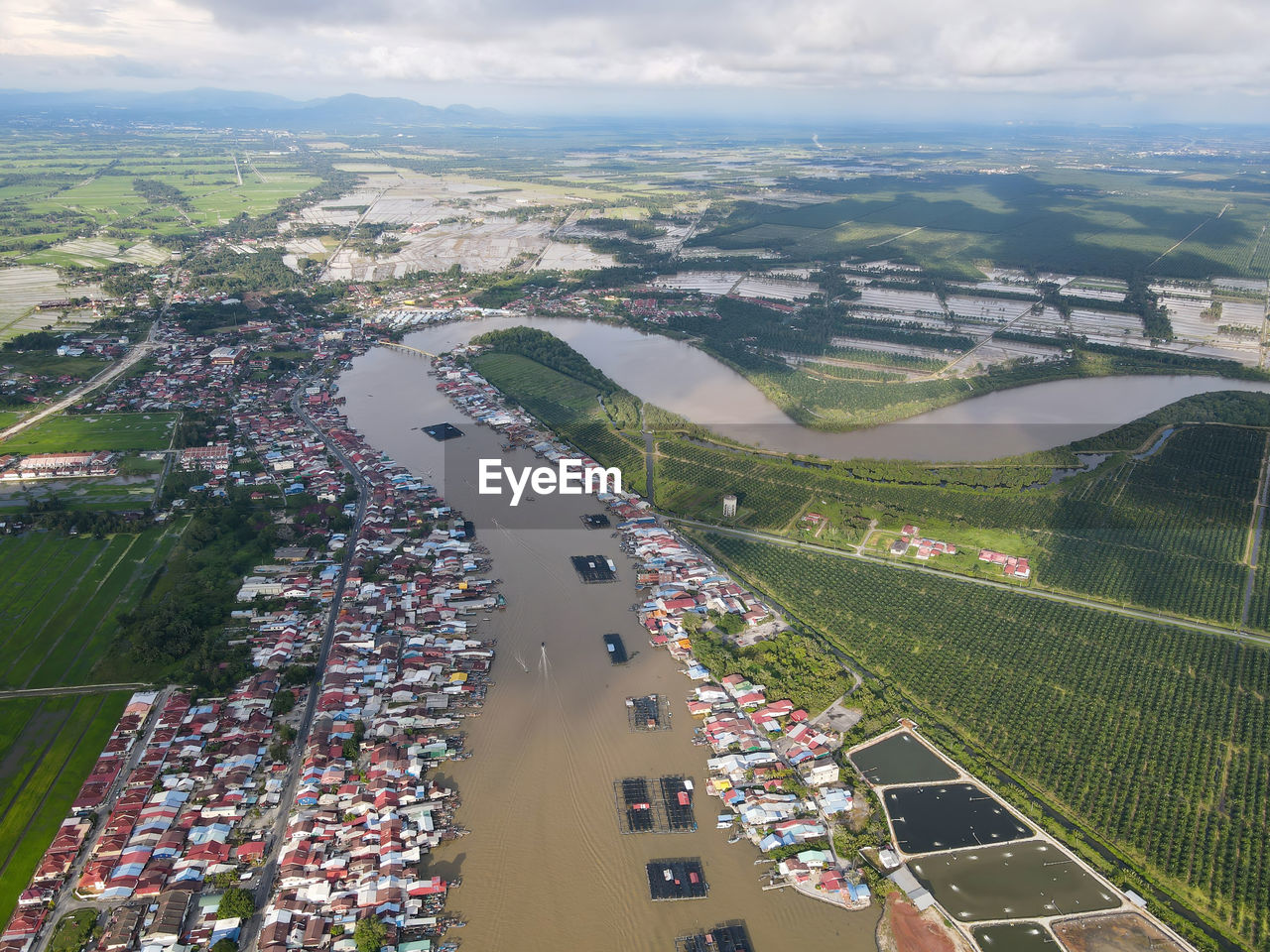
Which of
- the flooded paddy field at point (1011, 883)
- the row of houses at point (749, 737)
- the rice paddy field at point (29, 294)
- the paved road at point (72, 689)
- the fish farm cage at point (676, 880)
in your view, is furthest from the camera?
the rice paddy field at point (29, 294)

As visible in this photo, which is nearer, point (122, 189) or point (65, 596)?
point (65, 596)

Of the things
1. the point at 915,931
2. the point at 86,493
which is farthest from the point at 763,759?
the point at 86,493

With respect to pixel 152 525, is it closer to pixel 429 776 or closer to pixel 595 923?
pixel 429 776

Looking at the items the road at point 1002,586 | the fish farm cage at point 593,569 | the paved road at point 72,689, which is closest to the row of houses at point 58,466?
the paved road at point 72,689

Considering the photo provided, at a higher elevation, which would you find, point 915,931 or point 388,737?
point 388,737

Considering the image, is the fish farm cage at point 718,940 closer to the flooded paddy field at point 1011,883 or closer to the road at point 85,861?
the flooded paddy field at point 1011,883

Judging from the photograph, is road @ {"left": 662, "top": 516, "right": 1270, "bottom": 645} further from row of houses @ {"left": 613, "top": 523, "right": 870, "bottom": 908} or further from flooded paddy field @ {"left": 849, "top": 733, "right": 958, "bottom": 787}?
flooded paddy field @ {"left": 849, "top": 733, "right": 958, "bottom": 787}

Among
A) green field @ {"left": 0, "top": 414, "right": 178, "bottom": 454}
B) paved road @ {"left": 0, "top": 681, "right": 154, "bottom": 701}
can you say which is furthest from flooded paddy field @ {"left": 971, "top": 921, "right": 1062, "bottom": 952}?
green field @ {"left": 0, "top": 414, "right": 178, "bottom": 454}

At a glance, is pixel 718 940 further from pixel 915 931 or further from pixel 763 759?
pixel 763 759
